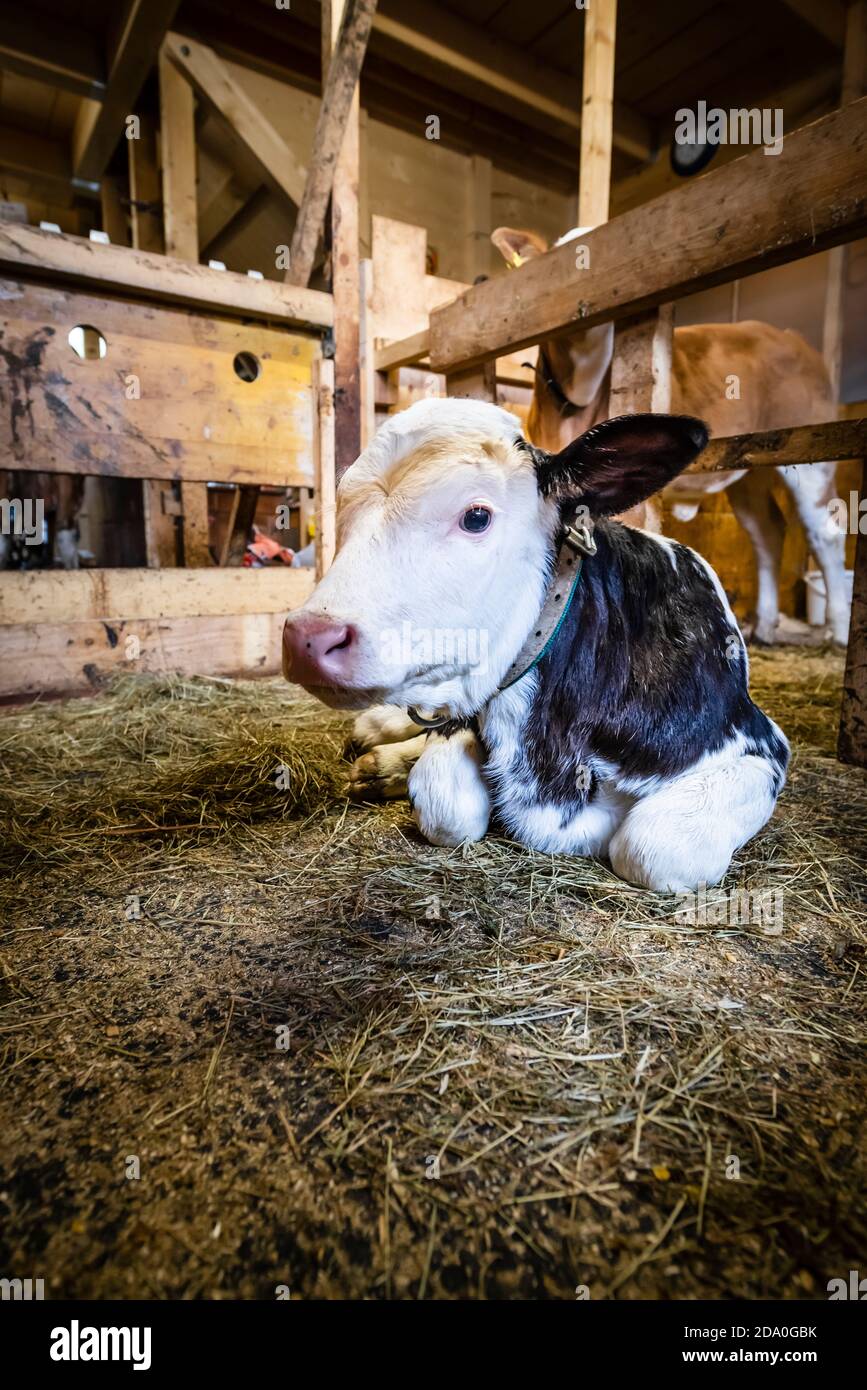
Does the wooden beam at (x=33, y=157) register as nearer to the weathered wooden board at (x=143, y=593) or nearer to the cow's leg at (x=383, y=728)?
the weathered wooden board at (x=143, y=593)

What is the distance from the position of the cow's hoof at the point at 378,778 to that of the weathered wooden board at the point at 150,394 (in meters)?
2.44

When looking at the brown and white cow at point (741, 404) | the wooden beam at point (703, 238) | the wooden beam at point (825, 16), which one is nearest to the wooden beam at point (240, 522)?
the brown and white cow at point (741, 404)

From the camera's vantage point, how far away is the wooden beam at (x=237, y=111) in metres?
6.23

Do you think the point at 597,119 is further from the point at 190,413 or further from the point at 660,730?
the point at 660,730

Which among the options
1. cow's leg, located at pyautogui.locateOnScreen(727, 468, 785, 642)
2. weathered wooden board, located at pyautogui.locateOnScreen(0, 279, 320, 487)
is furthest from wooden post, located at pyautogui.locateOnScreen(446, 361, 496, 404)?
cow's leg, located at pyautogui.locateOnScreen(727, 468, 785, 642)

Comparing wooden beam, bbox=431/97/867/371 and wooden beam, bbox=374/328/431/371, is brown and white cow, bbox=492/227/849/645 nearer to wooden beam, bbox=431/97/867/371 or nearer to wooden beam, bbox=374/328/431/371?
wooden beam, bbox=374/328/431/371

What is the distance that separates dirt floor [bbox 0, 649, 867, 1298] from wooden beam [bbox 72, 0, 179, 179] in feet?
21.4

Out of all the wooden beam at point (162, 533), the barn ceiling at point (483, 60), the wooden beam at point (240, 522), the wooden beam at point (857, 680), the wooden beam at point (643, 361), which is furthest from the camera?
the barn ceiling at point (483, 60)

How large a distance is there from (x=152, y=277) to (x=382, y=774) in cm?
311

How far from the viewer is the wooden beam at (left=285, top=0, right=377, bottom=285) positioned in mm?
3705

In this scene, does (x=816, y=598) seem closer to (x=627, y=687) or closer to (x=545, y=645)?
(x=627, y=687)

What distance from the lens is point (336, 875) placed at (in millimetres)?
1897

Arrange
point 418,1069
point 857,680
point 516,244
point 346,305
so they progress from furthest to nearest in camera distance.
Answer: point 516,244 → point 346,305 → point 857,680 → point 418,1069

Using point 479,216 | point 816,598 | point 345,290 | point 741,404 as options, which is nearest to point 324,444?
point 345,290
